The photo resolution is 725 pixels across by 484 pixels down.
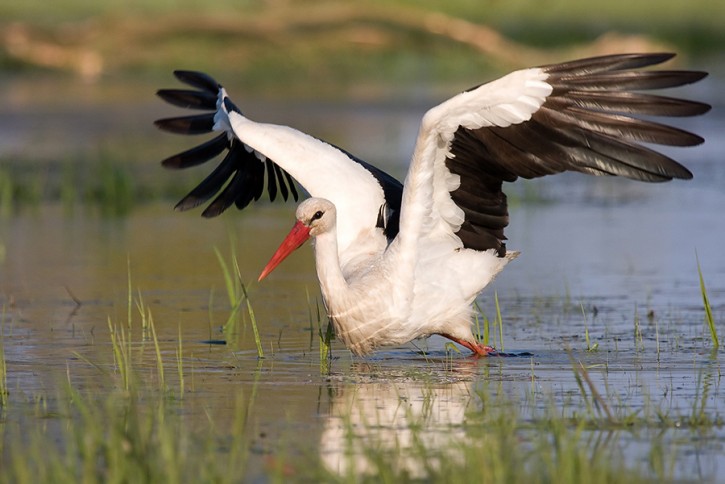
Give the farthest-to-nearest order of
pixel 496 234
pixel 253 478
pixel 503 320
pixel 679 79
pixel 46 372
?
pixel 503 320 < pixel 496 234 < pixel 46 372 < pixel 679 79 < pixel 253 478

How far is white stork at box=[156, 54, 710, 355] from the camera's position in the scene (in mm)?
6027

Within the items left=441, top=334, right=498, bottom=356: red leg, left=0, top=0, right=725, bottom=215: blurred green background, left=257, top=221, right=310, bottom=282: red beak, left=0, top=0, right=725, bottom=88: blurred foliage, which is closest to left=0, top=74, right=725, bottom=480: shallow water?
left=441, top=334, right=498, bottom=356: red leg

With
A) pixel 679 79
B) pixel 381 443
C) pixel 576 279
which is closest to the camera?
pixel 381 443

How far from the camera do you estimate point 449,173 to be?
262 inches

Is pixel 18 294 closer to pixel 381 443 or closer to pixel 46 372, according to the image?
pixel 46 372

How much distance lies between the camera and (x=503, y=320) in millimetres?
7938

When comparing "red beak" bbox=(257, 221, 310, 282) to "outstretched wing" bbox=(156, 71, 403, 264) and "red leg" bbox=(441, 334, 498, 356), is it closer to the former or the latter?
"outstretched wing" bbox=(156, 71, 403, 264)

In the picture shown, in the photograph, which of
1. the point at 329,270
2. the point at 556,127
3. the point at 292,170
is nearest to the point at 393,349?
the point at 329,270

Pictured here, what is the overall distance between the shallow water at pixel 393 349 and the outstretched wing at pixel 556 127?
34.8 inches

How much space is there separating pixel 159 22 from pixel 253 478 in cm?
2089

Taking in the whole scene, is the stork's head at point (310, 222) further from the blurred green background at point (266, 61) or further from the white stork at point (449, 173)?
the blurred green background at point (266, 61)

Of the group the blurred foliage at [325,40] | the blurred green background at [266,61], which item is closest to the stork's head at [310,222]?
the blurred green background at [266,61]

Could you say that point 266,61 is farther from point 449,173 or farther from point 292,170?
point 449,173

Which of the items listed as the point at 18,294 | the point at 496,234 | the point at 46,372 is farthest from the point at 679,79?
the point at 18,294
